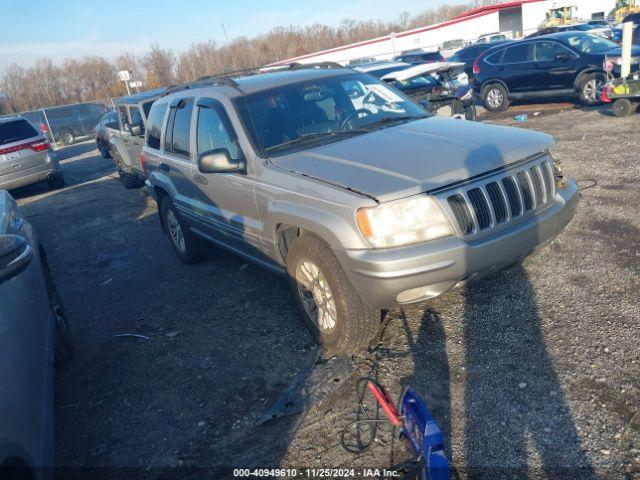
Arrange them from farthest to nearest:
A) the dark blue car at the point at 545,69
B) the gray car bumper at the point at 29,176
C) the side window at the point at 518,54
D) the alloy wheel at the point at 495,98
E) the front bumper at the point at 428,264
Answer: the alloy wheel at the point at 495,98 < the side window at the point at 518,54 < the dark blue car at the point at 545,69 < the gray car bumper at the point at 29,176 < the front bumper at the point at 428,264

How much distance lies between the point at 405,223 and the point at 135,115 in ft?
28.7

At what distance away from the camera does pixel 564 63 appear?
12312 millimetres

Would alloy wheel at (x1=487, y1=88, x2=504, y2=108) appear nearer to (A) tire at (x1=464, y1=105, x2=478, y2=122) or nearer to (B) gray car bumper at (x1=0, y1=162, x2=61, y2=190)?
(A) tire at (x1=464, y1=105, x2=478, y2=122)

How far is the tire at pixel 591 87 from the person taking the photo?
11.7 metres

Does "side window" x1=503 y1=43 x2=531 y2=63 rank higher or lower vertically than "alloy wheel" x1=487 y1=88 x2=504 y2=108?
higher

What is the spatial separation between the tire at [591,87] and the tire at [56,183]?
12.3 meters

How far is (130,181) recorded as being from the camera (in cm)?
1140

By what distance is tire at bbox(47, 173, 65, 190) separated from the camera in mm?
12645

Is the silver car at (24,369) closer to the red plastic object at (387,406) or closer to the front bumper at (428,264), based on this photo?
the red plastic object at (387,406)

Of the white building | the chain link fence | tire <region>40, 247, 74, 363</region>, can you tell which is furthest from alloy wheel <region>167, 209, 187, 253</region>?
the white building

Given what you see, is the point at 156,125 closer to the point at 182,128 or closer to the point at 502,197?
the point at 182,128

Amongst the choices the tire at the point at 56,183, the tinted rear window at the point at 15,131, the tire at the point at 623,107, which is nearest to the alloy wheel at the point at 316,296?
the tire at the point at 623,107

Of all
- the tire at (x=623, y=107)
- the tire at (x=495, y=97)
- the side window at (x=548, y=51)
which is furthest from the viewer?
the tire at (x=495, y=97)

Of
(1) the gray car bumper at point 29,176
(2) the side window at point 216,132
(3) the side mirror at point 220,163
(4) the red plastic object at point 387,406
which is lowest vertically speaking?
(4) the red plastic object at point 387,406
